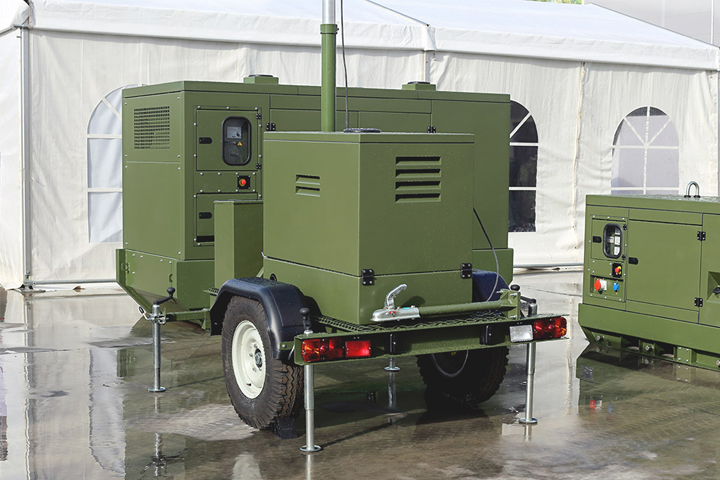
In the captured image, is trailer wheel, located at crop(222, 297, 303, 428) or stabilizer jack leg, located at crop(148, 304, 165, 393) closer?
trailer wheel, located at crop(222, 297, 303, 428)

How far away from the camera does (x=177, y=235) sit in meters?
8.66

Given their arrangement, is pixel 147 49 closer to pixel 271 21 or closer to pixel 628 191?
pixel 271 21

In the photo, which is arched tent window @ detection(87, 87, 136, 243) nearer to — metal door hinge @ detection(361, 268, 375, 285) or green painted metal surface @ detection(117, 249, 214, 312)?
green painted metal surface @ detection(117, 249, 214, 312)

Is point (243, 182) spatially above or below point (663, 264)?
above

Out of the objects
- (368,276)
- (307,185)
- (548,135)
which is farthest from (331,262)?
(548,135)

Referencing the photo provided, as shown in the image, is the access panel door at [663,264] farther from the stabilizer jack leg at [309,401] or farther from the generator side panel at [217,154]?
the stabilizer jack leg at [309,401]

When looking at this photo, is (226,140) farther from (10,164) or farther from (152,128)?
(10,164)

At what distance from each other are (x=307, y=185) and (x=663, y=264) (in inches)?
148

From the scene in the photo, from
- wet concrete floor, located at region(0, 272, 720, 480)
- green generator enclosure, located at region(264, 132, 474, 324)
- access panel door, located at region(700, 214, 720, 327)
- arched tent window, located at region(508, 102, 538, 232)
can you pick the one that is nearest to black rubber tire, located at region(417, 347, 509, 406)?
wet concrete floor, located at region(0, 272, 720, 480)

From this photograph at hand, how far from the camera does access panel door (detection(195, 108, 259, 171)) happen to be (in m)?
8.55

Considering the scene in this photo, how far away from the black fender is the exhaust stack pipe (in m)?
1.31

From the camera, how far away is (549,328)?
6629 millimetres

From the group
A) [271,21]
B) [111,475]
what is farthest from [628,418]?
[271,21]

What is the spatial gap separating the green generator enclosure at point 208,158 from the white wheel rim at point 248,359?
40.4 inches
